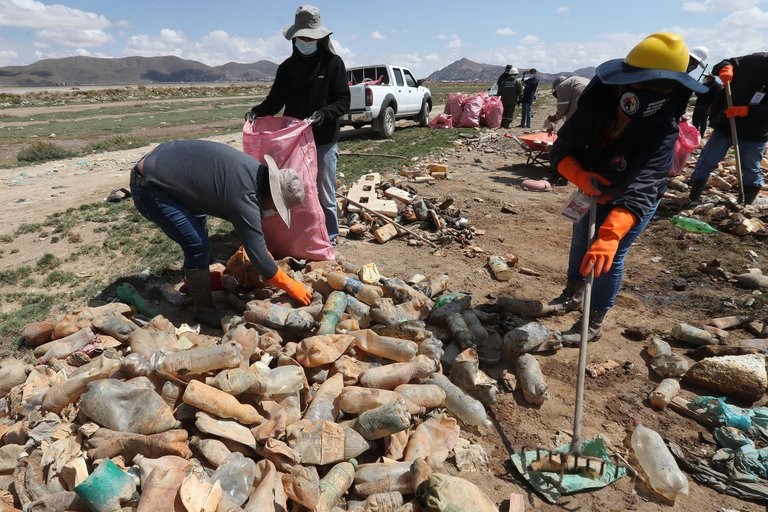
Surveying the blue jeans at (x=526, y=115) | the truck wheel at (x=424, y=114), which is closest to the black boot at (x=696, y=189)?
the blue jeans at (x=526, y=115)

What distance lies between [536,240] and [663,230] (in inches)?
65.9

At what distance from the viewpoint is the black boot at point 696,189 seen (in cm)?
608

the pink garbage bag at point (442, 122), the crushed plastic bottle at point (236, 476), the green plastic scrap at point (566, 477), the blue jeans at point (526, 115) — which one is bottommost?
the green plastic scrap at point (566, 477)

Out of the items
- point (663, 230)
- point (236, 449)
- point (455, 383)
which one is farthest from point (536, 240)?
point (236, 449)

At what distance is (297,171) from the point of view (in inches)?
147

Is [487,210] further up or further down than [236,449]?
further up

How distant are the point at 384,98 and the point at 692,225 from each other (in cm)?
811

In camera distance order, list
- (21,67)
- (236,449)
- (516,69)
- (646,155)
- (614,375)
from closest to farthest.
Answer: (236,449), (646,155), (614,375), (516,69), (21,67)

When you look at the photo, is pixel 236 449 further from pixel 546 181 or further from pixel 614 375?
pixel 546 181

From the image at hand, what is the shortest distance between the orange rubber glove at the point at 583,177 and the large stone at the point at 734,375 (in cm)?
135

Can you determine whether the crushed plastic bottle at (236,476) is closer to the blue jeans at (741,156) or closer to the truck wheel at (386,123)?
the blue jeans at (741,156)

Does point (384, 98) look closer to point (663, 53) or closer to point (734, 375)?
point (663, 53)

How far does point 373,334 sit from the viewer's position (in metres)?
2.87

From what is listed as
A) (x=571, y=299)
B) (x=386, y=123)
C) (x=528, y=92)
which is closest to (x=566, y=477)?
(x=571, y=299)
